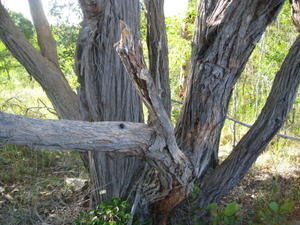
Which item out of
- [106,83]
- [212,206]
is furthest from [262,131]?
[106,83]

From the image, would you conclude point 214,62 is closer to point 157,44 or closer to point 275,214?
point 157,44

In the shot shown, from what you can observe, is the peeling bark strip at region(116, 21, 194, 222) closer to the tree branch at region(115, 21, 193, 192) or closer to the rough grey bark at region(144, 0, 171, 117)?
the tree branch at region(115, 21, 193, 192)

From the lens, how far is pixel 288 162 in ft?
15.0

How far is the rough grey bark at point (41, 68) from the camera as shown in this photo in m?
2.79

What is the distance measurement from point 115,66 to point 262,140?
138 centimetres

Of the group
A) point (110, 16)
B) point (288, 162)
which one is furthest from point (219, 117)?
point (288, 162)

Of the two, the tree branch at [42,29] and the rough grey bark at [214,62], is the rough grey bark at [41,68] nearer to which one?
the tree branch at [42,29]

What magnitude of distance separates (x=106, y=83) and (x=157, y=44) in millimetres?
637

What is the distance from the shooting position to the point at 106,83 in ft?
8.38

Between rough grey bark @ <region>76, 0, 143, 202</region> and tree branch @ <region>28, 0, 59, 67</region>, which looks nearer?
rough grey bark @ <region>76, 0, 143, 202</region>

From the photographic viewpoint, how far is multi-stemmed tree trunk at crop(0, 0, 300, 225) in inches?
71.2

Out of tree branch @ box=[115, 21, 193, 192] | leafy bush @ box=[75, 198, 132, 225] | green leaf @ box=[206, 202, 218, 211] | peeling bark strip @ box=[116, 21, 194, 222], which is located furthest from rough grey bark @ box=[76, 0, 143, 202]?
green leaf @ box=[206, 202, 218, 211]

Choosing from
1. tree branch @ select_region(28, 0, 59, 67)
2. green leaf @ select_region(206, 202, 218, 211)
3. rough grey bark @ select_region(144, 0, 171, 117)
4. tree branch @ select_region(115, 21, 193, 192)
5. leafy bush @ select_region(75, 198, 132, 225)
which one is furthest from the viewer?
tree branch @ select_region(28, 0, 59, 67)

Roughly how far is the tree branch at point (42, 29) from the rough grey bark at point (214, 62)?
152 cm
